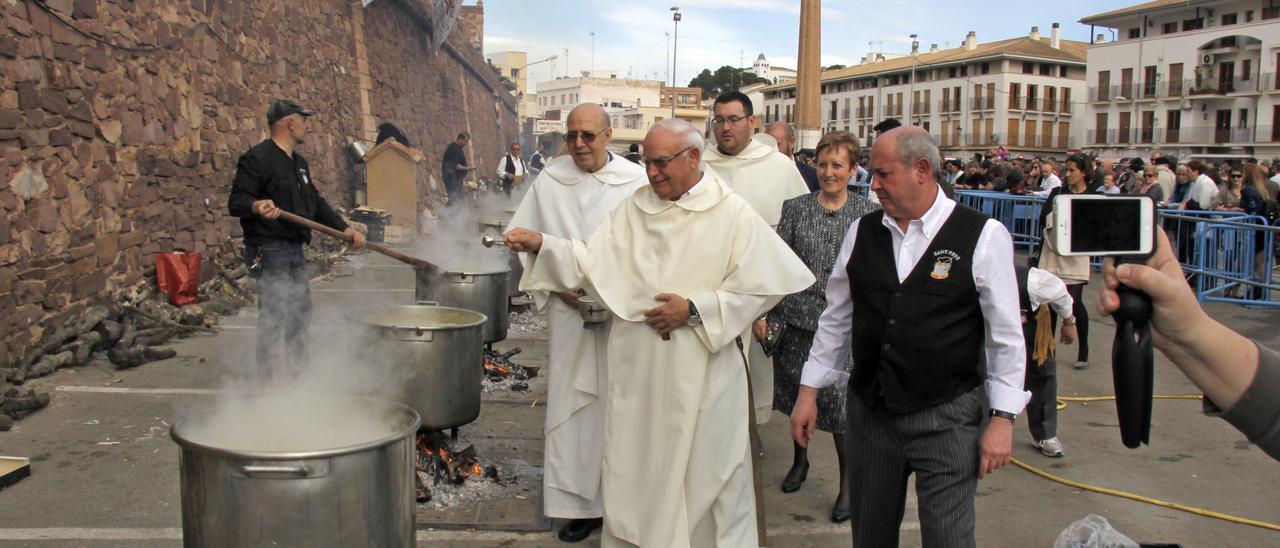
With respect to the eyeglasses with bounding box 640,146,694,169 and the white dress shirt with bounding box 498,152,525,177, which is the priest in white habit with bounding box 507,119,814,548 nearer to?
the eyeglasses with bounding box 640,146,694,169

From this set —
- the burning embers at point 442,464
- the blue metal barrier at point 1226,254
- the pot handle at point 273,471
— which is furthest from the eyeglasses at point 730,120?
the blue metal barrier at point 1226,254

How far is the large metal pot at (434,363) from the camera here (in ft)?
15.2

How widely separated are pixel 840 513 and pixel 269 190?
3.84m

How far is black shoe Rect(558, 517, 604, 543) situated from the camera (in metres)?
4.44

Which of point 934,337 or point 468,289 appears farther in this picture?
point 468,289

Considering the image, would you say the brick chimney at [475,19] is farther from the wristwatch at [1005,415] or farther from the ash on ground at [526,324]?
the wristwatch at [1005,415]

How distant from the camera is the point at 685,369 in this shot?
3.74 m

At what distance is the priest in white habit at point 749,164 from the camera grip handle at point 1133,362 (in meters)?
3.62

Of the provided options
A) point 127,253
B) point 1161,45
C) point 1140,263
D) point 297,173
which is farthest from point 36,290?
point 1161,45


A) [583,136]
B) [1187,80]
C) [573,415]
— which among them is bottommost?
[573,415]

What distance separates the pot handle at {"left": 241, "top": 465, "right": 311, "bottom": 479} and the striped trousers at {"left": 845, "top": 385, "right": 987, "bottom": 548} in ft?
5.84

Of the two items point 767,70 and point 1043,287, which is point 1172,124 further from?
point 767,70

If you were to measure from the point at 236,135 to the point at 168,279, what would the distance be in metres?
3.25

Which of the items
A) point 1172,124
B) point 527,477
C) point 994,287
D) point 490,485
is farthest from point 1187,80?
point 994,287
